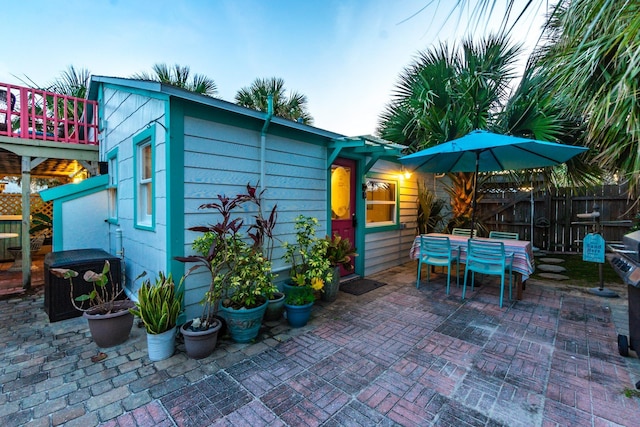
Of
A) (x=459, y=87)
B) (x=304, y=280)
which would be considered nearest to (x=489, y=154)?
(x=459, y=87)

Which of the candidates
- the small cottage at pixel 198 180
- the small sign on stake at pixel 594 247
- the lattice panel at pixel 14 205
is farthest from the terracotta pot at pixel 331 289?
the lattice panel at pixel 14 205

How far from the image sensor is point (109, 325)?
2730mm

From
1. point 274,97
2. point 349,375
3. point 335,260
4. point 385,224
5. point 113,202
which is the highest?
point 274,97

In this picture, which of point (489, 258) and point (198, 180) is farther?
point (489, 258)

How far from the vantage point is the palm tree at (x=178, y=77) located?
8.24m

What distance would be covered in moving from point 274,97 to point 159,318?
858 cm

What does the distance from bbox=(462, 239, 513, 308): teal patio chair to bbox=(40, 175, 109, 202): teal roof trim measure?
635cm

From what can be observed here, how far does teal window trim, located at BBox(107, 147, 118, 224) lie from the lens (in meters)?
4.85

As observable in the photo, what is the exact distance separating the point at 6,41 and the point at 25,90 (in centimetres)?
395

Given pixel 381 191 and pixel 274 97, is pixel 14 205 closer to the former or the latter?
pixel 274 97

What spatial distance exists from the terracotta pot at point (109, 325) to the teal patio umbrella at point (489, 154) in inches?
171

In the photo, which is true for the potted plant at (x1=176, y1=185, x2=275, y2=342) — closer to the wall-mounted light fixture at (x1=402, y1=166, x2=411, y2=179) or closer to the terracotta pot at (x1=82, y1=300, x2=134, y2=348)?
the terracotta pot at (x1=82, y1=300, x2=134, y2=348)

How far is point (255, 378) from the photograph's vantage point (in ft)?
7.45

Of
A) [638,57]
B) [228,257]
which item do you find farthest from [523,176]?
[228,257]
